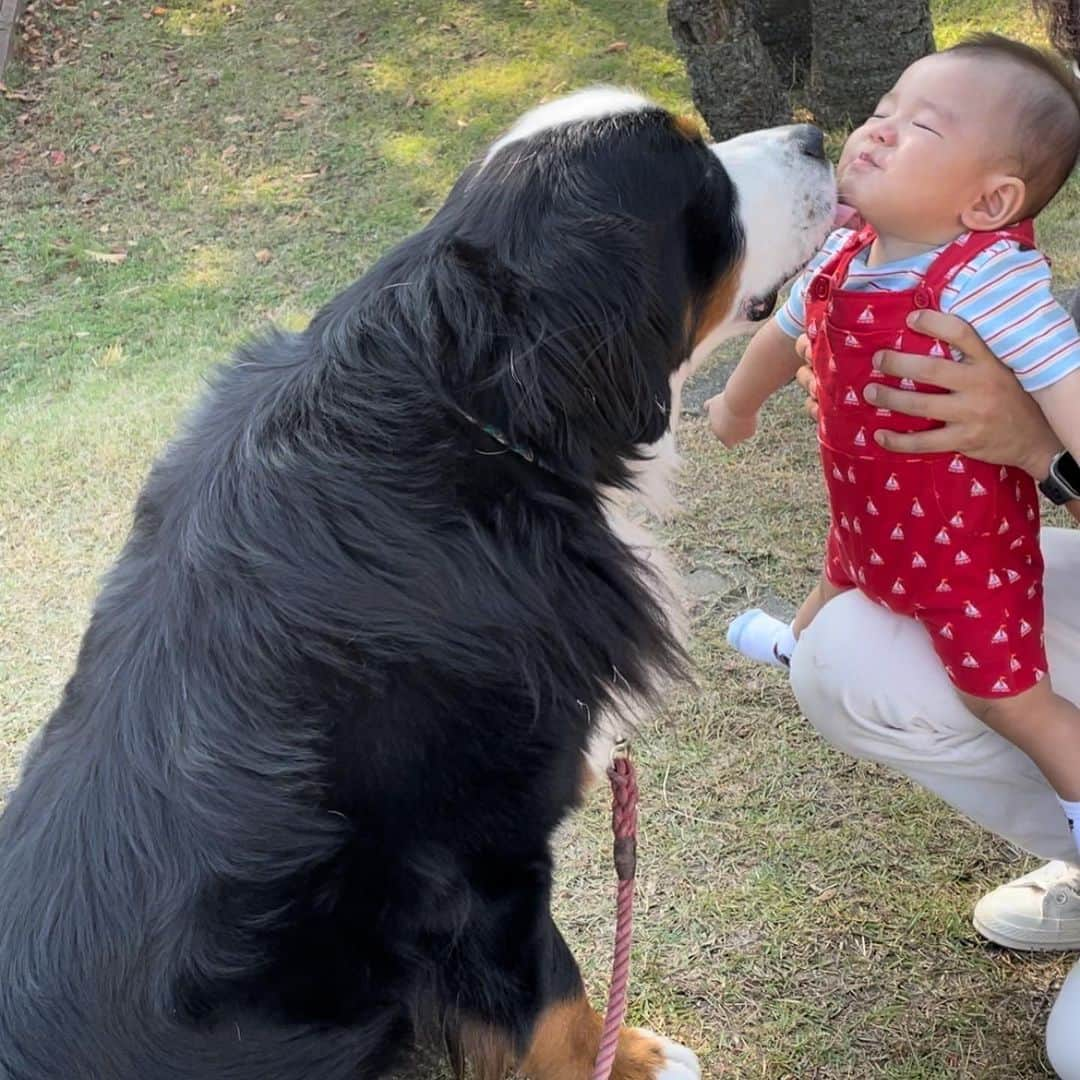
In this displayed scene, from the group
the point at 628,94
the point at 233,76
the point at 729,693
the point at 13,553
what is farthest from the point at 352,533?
the point at 233,76

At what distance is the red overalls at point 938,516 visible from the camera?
1686 millimetres

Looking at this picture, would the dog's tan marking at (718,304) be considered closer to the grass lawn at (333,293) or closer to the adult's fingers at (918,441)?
the adult's fingers at (918,441)

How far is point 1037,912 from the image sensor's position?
197 centimetres

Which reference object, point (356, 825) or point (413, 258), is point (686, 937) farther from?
point (413, 258)

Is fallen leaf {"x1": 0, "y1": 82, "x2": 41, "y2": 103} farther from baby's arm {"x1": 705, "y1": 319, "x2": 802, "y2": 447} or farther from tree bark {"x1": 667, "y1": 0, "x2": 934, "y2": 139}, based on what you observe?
baby's arm {"x1": 705, "y1": 319, "x2": 802, "y2": 447}

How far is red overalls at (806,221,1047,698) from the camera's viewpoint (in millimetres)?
1686

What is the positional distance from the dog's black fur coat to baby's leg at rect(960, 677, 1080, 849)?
1.85ft

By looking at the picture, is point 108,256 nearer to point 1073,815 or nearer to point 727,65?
point 727,65

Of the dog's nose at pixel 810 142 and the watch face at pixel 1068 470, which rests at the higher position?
the dog's nose at pixel 810 142

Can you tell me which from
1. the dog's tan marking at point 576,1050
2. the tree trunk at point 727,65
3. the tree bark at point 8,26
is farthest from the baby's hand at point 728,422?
the tree bark at point 8,26

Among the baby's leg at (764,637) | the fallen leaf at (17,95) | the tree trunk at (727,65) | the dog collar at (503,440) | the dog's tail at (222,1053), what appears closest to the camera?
the dog's tail at (222,1053)

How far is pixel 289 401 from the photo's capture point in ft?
5.11

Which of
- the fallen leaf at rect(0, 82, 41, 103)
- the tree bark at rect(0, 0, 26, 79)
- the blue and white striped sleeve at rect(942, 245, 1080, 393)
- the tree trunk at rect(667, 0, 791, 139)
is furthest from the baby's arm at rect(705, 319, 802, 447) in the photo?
the tree bark at rect(0, 0, 26, 79)

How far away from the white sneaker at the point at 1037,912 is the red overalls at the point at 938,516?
19.7 inches
